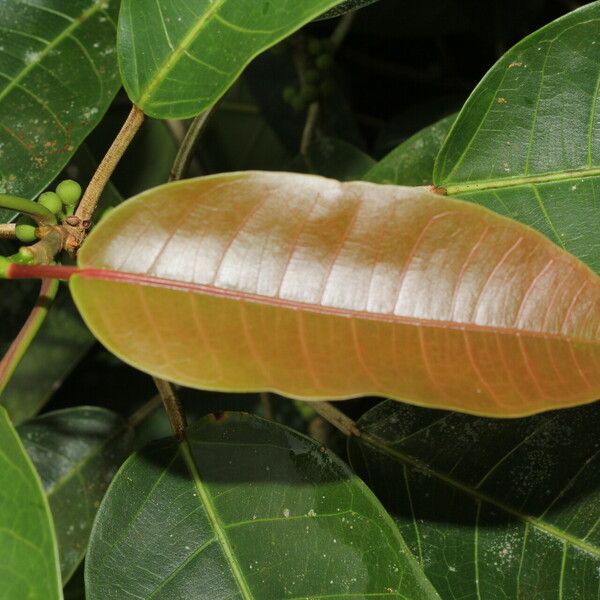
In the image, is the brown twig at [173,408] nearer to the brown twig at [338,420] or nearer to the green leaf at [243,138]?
the brown twig at [338,420]

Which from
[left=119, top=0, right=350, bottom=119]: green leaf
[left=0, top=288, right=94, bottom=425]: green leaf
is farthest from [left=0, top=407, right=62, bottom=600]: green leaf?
[left=0, top=288, right=94, bottom=425]: green leaf

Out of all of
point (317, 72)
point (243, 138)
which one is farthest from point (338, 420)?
point (243, 138)

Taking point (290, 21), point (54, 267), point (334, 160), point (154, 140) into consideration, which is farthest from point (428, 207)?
point (154, 140)

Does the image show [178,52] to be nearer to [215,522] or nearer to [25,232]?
[25,232]

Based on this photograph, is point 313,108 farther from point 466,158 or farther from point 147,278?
point 147,278

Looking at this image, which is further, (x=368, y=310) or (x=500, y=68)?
(x=500, y=68)

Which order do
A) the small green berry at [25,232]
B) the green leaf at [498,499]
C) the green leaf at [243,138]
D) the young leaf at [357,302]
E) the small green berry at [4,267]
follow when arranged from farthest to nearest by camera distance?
the green leaf at [243,138], the green leaf at [498,499], the small green berry at [25,232], the small green berry at [4,267], the young leaf at [357,302]

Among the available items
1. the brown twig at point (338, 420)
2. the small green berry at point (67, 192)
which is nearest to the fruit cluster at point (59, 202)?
the small green berry at point (67, 192)
